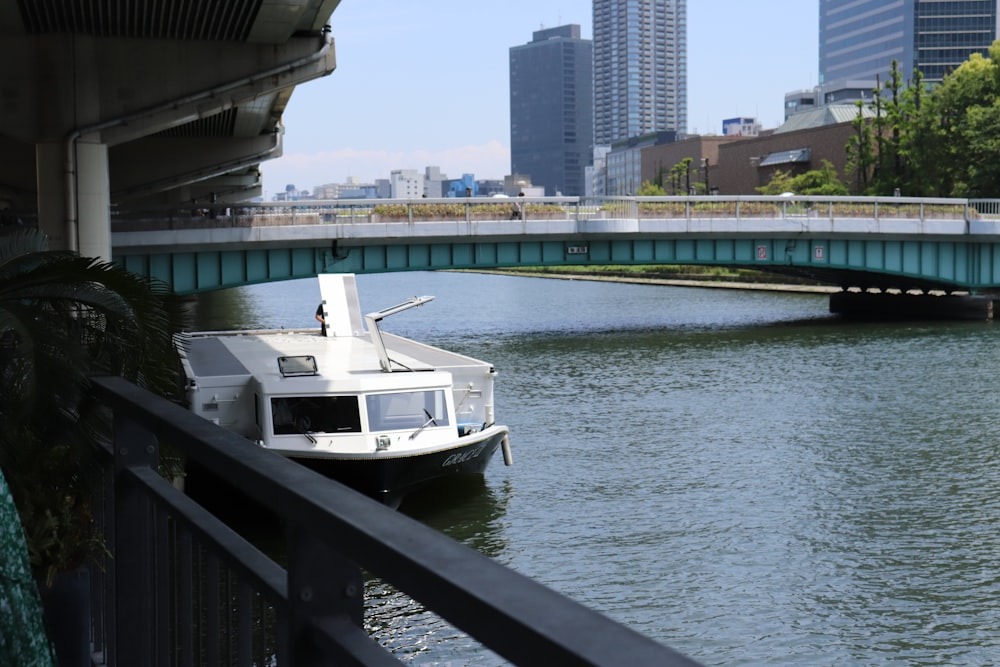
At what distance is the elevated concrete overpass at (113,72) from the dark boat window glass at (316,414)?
274 inches

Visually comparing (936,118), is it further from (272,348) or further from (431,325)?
(272,348)

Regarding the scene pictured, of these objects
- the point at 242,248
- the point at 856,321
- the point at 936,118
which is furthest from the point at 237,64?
the point at 936,118

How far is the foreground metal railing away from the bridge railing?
39.4 meters

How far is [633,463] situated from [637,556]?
21.2 ft

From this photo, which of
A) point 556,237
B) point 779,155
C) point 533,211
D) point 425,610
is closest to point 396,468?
point 425,610

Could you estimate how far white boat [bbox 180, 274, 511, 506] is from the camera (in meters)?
19.0

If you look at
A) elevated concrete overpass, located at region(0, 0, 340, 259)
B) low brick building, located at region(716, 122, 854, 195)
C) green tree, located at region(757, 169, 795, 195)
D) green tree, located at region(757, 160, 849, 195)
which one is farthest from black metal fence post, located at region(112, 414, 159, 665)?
low brick building, located at region(716, 122, 854, 195)

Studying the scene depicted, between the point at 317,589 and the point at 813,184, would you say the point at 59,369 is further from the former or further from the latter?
the point at 813,184

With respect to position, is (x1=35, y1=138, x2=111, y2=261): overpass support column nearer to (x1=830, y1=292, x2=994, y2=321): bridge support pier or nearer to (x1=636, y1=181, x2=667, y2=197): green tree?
(x1=830, y1=292, x2=994, y2=321): bridge support pier

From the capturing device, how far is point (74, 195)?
80.6 ft

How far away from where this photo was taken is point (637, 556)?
54.2 ft

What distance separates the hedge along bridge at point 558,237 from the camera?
44125mm

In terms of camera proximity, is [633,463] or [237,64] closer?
[633,463]

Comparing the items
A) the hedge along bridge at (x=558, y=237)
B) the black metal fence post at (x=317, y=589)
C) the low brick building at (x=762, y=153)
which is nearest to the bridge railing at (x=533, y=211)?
the hedge along bridge at (x=558, y=237)
